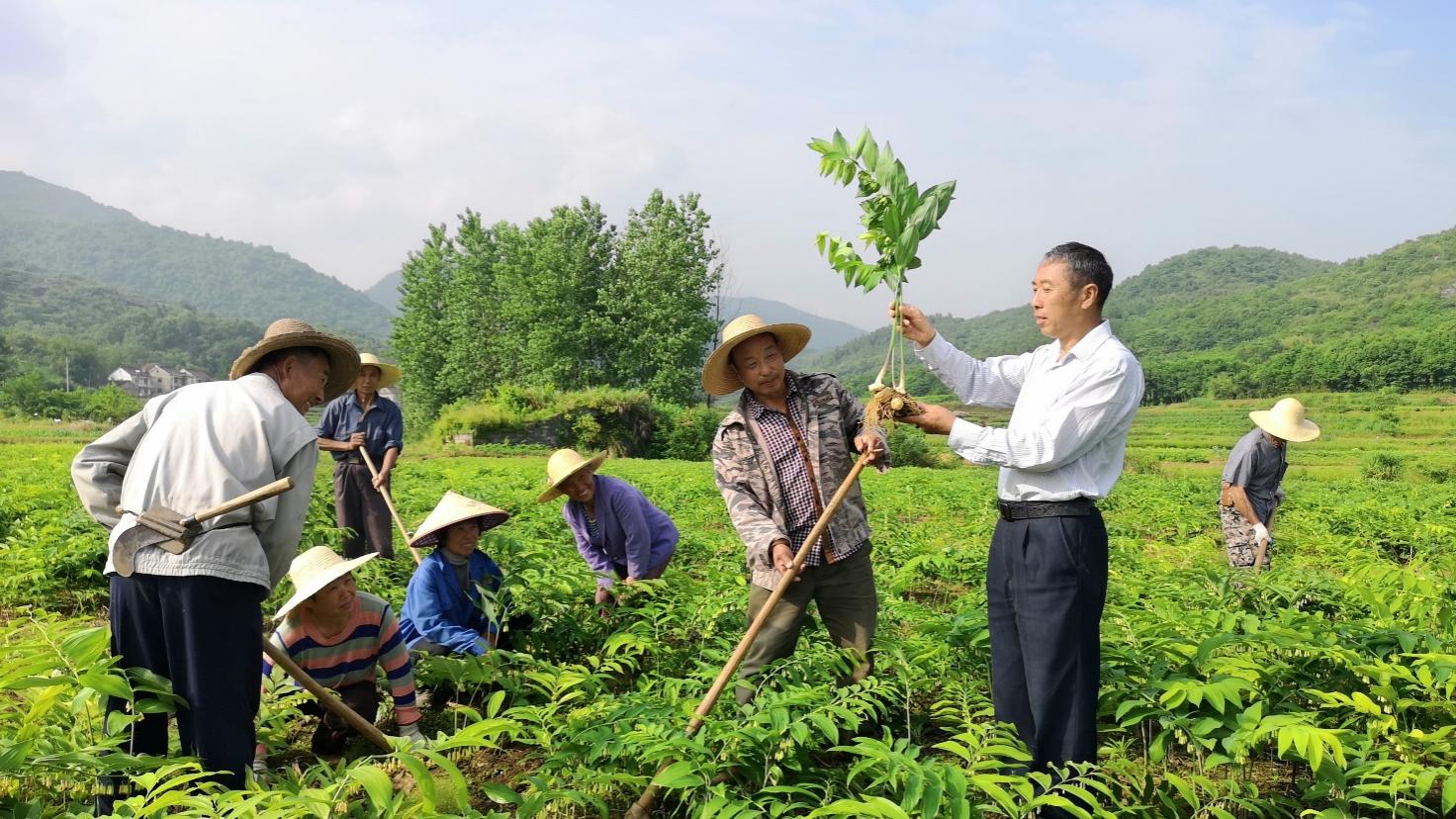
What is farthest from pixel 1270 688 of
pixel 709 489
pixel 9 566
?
pixel 709 489

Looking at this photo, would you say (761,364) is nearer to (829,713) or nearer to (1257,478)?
(829,713)

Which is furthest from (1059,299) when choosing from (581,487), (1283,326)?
(1283,326)

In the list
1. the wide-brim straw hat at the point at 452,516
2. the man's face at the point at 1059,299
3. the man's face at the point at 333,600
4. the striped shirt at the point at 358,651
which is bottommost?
the striped shirt at the point at 358,651

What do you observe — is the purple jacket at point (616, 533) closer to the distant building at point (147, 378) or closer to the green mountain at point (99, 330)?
the distant building at point (147, 378)

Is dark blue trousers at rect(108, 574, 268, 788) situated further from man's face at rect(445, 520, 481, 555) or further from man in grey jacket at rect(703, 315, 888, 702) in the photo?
man in grey jacket at rect(703, 315, 888, 702)

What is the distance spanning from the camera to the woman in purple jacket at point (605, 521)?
186 inches

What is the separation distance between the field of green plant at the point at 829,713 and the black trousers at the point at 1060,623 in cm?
15

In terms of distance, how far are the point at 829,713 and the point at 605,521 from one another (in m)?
2.11

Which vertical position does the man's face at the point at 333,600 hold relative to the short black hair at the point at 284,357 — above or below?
below

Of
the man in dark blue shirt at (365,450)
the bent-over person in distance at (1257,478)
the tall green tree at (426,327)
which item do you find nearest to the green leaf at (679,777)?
the man in dark blue shirt at (365,450)

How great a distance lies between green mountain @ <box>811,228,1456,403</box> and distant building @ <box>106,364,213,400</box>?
84.0 meters

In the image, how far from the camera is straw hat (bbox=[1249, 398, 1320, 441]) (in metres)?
6.04

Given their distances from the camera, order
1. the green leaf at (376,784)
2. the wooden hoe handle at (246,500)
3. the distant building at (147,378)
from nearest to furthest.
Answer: the green leaf at (376,784)
the wooden hoe handle at (246,500)
the distant building at (147,378)

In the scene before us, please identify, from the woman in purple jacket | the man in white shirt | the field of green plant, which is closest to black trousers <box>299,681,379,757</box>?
the field of green plant
